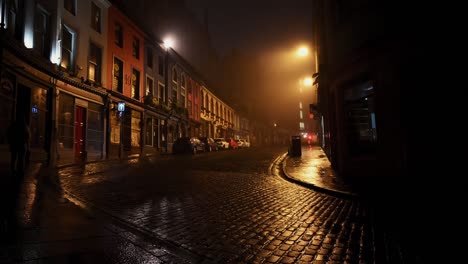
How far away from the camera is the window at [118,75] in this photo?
838 inches

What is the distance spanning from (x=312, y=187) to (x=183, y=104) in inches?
1035

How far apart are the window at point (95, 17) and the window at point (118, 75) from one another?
2561 millimetres

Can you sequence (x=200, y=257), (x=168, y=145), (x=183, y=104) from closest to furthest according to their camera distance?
1. (x=200, y=257)
2. (x=168, y=145)
3. (x=183, y=104)

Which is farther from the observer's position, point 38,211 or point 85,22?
point 85,22

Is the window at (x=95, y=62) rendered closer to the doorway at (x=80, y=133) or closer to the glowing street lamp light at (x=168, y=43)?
the doorway at (x=80, y=133)

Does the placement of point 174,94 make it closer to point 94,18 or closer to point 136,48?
point 136,48

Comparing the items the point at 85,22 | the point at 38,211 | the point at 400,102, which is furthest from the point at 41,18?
the point at 400,102

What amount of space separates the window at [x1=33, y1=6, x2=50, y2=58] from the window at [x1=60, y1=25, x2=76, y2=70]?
1061 mm

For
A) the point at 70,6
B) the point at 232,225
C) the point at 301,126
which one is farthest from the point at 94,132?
the point at 301,126

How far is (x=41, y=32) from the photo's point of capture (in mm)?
14727

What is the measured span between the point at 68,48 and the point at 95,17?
150 inches

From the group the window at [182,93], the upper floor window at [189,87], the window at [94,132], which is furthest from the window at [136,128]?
the upper floor window at [189,87]

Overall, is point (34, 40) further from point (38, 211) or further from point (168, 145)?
point (168, 145)

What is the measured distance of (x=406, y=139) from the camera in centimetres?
815
